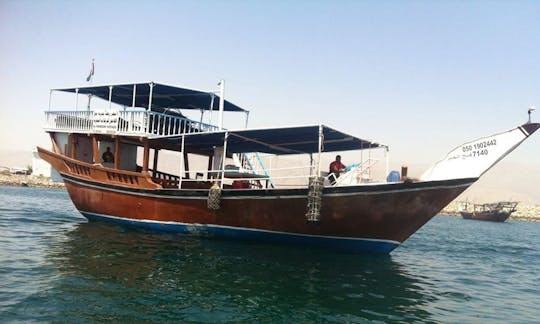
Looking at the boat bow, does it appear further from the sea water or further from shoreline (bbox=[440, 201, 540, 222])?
shoreline (bbox=[440, 201, 540, 222])

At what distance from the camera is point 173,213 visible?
1423 cm

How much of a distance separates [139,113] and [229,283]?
31.0 ft

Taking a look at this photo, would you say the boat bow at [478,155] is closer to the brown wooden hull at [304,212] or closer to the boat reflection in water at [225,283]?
the brown wooden hull at [304,212]

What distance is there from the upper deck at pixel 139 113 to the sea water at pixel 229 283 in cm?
434

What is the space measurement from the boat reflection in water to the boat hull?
1.63 ft

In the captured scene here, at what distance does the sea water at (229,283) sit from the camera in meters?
6.63

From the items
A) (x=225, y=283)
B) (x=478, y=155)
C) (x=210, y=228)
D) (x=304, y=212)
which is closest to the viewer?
(x=225, y=283)

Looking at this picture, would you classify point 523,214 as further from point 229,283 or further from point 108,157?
point 229,283

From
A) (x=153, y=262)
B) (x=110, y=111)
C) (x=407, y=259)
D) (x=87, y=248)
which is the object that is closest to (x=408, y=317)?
(x=153, y=262)

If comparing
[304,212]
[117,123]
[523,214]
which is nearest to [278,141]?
[304,212]

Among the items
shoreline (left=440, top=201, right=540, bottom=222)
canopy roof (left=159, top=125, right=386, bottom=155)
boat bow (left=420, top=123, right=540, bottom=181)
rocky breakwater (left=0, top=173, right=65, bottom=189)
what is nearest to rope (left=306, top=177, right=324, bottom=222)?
canopy roof (left=159, top=125, right=386, bottom=155)

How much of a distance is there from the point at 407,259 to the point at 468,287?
389 centimetres

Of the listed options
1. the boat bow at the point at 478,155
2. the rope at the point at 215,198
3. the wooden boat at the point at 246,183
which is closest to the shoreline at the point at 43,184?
the wooden boat at the point at 246,183

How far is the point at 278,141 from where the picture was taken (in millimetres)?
14406
